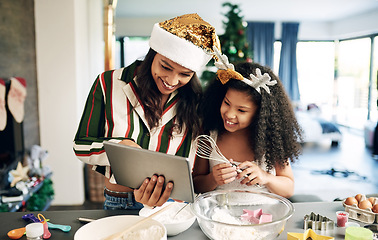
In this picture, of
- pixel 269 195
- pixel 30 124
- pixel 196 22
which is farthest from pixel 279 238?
pixel 30 124

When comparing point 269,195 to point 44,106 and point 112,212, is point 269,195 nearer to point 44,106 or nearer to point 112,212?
point 112,212

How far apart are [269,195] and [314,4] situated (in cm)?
635

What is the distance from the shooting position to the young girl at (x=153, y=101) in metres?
1.34

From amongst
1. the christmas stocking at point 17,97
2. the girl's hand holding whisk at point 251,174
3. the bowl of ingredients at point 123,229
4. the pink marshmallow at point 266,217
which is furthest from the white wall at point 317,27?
the bowl of ingredients at point 123,229

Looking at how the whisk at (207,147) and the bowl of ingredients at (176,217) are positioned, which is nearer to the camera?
the bowl of ingredients at (176,217)

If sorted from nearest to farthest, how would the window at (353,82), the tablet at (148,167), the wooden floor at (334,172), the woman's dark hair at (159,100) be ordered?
the tablet at (148,167), the woman's dark hair at (159,100), the wooden floor at (334,172), the window at (353,82)

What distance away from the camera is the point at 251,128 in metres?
1.56

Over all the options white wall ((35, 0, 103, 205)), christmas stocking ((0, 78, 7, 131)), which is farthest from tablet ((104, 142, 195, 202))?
white wall ((35, 0, 103, 205))

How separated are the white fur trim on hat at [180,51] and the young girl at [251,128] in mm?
85

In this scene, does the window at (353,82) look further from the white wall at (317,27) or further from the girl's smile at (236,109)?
the girl's smile at (236,109)

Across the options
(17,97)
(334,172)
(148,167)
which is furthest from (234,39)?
(148,167)

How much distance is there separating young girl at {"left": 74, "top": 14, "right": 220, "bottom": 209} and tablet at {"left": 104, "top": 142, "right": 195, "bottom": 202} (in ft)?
0.83

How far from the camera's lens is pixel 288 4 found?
21.6 ft

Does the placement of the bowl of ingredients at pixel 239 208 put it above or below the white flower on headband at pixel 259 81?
below
